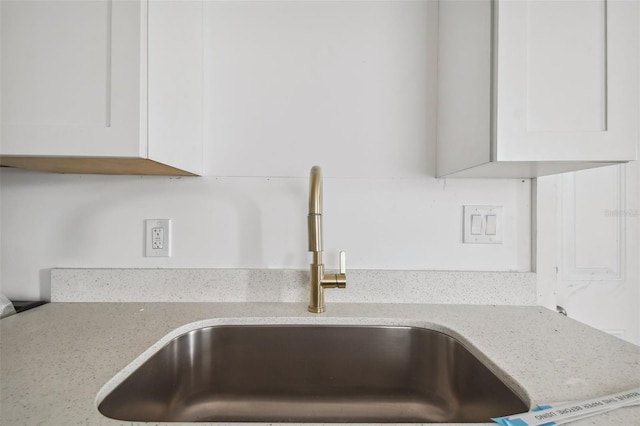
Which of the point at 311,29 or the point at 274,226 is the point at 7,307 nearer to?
the point at 274,226

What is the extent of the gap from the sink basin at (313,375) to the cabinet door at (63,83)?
526 millimetres

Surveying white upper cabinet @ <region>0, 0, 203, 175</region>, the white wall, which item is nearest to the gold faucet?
the white wall

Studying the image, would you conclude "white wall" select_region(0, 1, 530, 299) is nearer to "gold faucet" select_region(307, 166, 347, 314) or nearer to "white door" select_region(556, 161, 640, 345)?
"gold faucet" select_region(307, 166, 347, 314)

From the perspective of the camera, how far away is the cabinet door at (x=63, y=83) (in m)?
0.65

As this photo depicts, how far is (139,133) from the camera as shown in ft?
2.12

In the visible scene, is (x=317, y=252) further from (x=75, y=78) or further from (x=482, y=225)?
(x=75, y=78)

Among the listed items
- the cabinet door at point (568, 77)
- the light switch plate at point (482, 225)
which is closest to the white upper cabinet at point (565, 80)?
the cabinet door at point (568, 77)

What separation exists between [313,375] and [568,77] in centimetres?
98

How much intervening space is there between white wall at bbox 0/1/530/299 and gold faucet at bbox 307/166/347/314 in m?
0.14

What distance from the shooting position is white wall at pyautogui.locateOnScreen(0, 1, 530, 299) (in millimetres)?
1019

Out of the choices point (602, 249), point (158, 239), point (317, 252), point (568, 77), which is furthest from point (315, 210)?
point (602, 249)

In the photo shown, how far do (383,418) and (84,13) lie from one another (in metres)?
1.20

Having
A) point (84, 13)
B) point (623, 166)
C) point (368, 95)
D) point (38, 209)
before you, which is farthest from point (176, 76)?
point (623, 166)

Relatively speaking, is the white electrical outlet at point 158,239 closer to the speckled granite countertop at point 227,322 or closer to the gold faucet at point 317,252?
the speckled granite countertop at point 227,322
